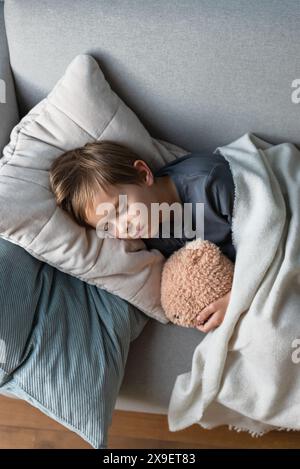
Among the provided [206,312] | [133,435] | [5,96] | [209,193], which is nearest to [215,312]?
[206,312]

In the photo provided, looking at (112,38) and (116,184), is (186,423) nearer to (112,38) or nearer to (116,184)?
(116,184)

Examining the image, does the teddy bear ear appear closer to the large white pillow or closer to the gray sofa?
the large white pillow

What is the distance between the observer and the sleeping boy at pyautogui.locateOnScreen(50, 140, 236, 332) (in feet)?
3.50

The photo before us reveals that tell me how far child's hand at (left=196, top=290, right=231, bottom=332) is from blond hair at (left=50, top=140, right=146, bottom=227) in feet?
1.01

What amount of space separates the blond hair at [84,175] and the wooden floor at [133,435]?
1.97ft

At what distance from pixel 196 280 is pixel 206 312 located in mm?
72

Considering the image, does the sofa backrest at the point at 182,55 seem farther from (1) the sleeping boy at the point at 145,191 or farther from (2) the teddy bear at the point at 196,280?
(2) the teddy bear at the point at 196,280

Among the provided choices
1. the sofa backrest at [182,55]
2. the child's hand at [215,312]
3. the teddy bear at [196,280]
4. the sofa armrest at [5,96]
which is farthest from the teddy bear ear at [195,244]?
the sofa armrest at [5,96]

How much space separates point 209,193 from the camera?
44.0 inches

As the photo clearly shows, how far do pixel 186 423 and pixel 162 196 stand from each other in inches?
20.0

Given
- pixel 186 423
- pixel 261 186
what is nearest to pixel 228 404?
pixel 186 423

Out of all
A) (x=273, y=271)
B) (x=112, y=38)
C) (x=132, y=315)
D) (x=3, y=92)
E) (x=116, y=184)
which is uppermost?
(x=112, y=38)

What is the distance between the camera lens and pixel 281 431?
52.1 inches

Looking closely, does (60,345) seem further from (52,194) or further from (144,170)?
(144,170)
